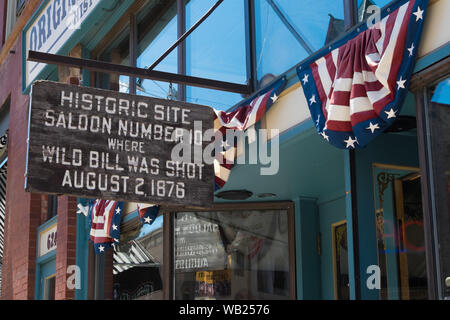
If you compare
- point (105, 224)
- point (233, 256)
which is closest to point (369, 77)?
point (233, 256)

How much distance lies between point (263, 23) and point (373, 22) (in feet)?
6.87

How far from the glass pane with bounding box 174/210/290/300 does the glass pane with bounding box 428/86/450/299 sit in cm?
391

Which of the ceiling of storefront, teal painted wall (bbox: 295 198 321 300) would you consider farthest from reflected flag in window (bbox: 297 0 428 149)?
teal painted wall (bbox: 295 198 321 300)

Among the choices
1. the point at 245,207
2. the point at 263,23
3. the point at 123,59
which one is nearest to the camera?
the point at 263,23

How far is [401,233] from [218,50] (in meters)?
2.86

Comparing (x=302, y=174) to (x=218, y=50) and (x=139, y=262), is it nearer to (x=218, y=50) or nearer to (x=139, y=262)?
(x=218, y=50)

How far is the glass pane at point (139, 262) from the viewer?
970 centimetres

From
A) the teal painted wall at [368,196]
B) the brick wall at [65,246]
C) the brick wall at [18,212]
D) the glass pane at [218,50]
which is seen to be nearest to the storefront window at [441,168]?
the teal painted wall at [368,196]

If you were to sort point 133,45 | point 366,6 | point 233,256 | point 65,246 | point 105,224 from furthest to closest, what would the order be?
point 65,246
point 133,45
point 105,224
point 233,256
point 366,6

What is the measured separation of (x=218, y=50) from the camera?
27.8 ft

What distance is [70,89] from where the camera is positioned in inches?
244

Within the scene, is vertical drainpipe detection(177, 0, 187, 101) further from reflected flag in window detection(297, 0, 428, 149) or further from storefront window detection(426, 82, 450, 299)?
storefront window detection(426, 82, 450, 299)
